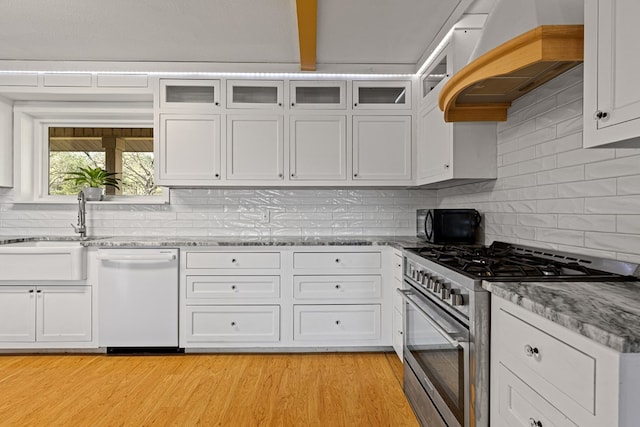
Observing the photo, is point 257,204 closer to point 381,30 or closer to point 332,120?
point 332,120

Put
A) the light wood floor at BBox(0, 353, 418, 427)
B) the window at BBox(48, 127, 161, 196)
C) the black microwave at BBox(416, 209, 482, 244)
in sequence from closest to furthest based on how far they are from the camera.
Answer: the light wood floor at BBox(0, 353, 418, 427) < the black microwave at BBox(416, 209, 482, 244) < the window at BBox(48, 127, 161, 196)

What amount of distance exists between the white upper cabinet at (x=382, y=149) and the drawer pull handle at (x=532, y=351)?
221cm

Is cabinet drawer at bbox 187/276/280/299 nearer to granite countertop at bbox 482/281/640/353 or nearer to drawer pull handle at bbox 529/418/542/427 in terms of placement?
granite countertop at bbox 482/281/640/353

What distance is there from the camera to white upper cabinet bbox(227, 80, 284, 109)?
313 cm

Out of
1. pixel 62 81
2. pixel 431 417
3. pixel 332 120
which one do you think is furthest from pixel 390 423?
pixel 62 81

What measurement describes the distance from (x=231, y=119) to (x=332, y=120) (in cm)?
83

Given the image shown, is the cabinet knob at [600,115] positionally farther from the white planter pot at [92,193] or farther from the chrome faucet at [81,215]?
the white planter pot at [92,193]

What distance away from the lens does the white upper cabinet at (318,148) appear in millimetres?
3143

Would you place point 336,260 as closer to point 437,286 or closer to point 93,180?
point 437,286

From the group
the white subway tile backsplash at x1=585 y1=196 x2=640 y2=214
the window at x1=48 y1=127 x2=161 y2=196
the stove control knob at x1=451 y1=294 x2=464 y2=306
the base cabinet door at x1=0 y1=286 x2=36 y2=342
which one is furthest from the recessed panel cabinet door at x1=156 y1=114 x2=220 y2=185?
the white subway tile backsplash at x1=585 y1=196 x2=640 y2=214

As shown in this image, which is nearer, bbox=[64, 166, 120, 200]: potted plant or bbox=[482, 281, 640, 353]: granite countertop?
bbox=[482, 281, 640, 353]: granite countertop

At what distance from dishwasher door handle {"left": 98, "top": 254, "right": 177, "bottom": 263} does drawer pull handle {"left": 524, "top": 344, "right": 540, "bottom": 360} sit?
2.48 meters

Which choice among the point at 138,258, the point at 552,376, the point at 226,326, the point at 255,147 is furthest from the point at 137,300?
the point at 552,376

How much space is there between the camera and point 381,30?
8.47 ft
